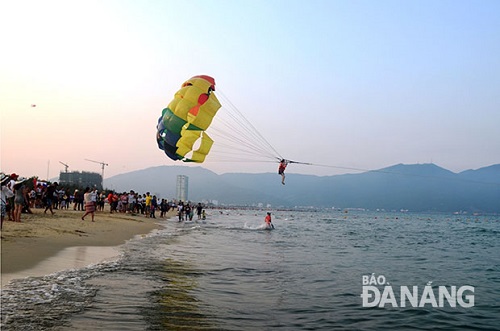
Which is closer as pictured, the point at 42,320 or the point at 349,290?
the point at 42,320

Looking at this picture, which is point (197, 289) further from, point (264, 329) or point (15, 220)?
point (15, 220)

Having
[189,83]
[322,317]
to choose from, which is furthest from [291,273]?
[189,83]

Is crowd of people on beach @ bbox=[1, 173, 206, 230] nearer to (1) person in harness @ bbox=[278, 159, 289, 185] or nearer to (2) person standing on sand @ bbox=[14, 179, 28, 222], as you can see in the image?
(2) person standing on sand @ bbox=[14, 179, 28, 222]

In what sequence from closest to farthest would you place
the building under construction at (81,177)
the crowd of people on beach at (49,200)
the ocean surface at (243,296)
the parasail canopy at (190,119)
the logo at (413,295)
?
1. the ocean surface at (243,296)
2. the logo at (413,295)
3. the crowd of people on beach at (49,200)
4. the parasail canopy at (190,119)
5. the building under construction at (81,177)

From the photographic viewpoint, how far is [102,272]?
9500 mm

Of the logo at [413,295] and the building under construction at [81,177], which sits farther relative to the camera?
the building under construction at [81,177]

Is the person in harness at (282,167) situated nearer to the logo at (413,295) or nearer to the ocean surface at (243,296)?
the ocean surface at (243,296)

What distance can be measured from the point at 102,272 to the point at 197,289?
230cm

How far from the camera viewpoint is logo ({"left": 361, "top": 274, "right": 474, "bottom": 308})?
8.44 meters

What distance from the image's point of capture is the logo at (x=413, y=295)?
8438mm

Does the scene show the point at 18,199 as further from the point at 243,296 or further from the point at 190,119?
the point at 243,296

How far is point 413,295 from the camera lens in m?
9.27

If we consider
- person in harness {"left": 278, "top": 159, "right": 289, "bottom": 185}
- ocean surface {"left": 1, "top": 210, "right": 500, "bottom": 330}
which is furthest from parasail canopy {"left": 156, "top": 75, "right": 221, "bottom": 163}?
ocean surface {"left": 1, "top": 210, "right": 500, "bottom": 330}

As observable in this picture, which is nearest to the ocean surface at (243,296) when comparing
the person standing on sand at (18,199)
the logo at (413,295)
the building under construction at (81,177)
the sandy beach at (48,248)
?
the logo at (413,295)
